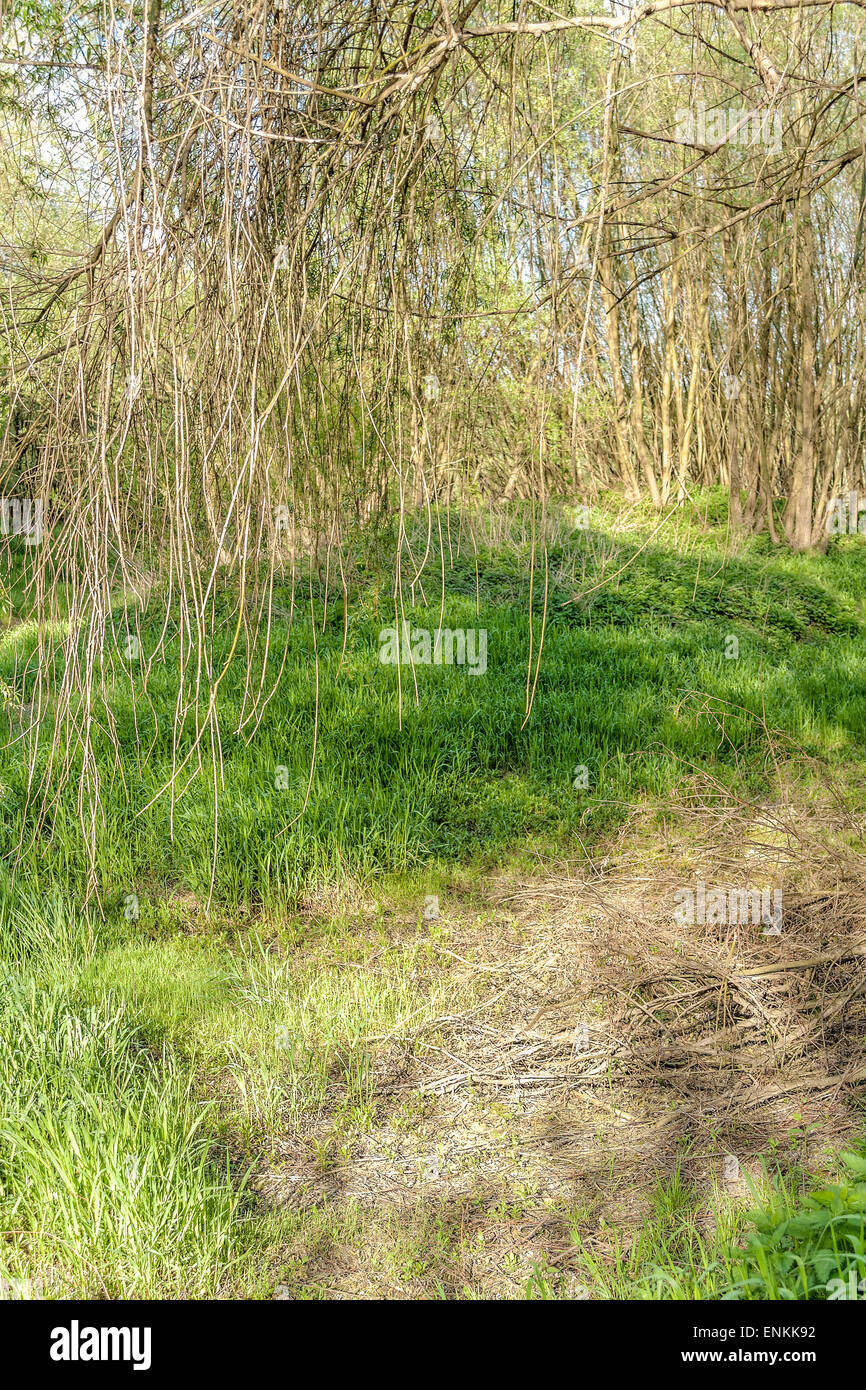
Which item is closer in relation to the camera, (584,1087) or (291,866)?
(584,1087)

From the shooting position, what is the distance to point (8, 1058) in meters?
2.54

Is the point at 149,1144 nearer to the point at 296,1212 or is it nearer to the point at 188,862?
the point at 296,1212

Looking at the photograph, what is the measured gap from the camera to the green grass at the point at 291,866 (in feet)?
6.88

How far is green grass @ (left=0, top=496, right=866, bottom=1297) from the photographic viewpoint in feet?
6.88

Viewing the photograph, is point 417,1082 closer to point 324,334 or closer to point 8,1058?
point 8,1058

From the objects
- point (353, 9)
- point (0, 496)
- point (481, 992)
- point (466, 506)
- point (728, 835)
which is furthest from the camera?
point (728, 835)

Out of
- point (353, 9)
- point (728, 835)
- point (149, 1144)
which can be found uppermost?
point (353, 9)

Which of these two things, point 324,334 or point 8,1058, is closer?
point 324,334

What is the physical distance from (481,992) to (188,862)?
1427 mm

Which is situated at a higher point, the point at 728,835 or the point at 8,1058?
the point at 728,835

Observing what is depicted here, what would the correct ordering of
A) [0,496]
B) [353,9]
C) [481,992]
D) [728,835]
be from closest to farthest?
[353,9] < [0,496] < [481,992] < [728,835]

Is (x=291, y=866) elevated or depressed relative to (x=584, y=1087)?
elevated

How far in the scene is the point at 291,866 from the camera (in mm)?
3930
